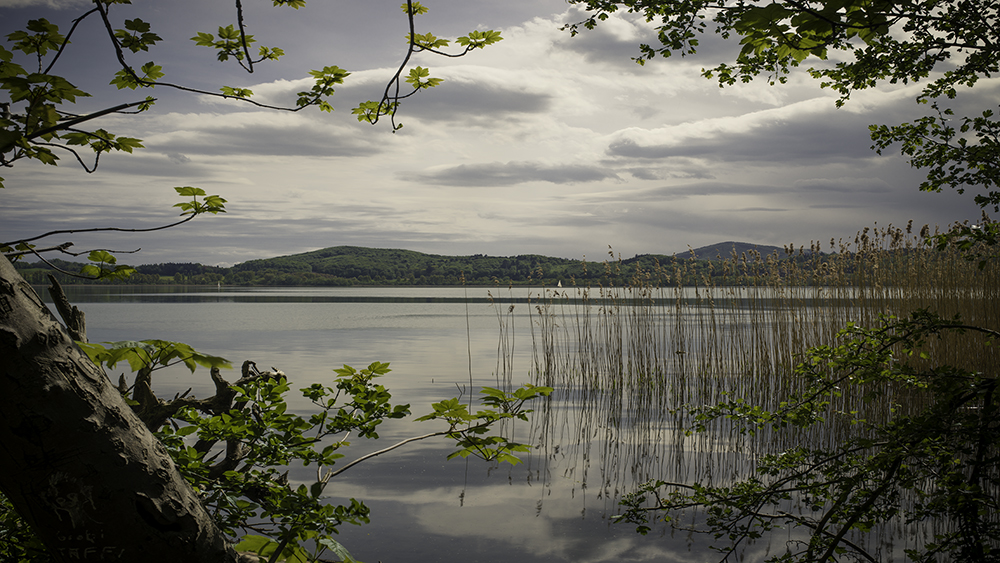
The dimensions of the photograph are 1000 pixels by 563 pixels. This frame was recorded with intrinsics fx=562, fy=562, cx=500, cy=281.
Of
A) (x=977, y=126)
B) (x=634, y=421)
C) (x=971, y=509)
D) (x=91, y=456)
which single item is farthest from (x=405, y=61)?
(x=634, y=421)

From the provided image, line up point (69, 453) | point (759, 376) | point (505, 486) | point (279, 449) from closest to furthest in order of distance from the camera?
point (69, 453), point (279, 449), point (505, 486), point (759, 376)

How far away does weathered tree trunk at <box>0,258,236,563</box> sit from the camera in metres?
1.00

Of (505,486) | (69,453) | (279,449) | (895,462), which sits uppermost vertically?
(69,453)

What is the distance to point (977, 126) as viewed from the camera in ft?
10.2

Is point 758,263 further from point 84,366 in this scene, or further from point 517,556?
point 84,366

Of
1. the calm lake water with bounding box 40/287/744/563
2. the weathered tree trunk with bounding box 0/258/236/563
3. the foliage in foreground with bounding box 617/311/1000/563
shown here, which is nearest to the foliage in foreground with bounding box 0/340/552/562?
the weathered tree trunk with bounding box 0/258/236/563

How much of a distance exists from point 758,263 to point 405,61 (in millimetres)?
8526

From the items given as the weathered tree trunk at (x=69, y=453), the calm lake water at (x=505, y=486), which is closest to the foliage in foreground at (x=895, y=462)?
the calm lake water at (x=505, y=486)

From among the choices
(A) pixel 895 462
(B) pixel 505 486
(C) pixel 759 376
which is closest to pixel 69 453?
(A) pixel 895 462

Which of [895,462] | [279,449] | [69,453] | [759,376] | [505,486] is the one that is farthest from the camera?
[759,376]

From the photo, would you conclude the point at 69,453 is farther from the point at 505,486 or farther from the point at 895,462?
the point at 505,486

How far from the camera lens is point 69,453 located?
3.38 feet

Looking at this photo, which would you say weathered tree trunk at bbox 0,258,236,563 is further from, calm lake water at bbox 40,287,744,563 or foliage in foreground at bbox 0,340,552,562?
calm lake water at bbox 40,287,744,563

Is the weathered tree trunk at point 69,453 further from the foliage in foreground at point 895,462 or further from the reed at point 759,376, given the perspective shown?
the reed at point 759,376
